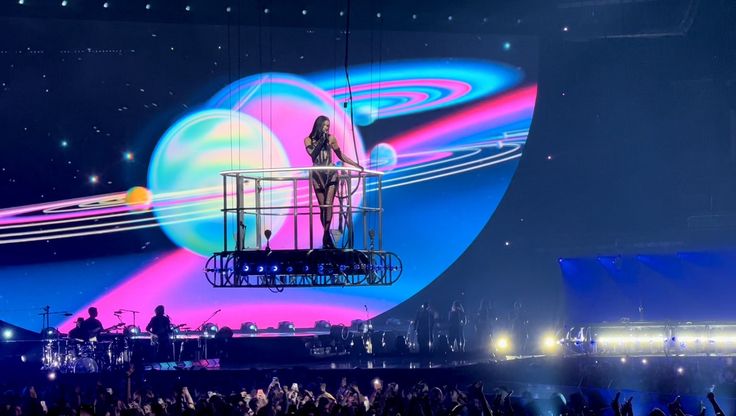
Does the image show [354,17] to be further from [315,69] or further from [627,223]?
[627,223]

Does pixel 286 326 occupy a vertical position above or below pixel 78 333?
above

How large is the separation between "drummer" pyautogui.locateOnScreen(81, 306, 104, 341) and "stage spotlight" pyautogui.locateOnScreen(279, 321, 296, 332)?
398 cm

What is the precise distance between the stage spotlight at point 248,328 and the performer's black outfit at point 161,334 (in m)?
2.76

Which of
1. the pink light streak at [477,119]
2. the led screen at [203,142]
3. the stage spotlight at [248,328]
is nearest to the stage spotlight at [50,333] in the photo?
the led screen at [203,142]

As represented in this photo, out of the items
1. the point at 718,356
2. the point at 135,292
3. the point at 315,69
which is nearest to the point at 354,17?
the point at 315,69

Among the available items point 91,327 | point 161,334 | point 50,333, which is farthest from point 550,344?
point 50,333

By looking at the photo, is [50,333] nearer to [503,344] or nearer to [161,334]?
[161,334]

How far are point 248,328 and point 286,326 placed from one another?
2.49 ft

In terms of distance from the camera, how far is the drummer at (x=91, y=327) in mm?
16656

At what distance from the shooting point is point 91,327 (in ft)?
55.6

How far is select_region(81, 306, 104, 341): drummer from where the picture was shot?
16.7 metres

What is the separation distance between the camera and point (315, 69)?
19.9 meters

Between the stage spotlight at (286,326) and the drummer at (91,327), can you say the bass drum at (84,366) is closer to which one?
the drummer at (91,327)

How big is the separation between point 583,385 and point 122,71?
376 inches
